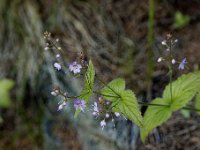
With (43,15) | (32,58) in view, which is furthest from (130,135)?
(43,15)

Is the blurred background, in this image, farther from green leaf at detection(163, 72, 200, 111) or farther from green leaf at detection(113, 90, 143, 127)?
green leaf at detection(113, 90, 143, 127)

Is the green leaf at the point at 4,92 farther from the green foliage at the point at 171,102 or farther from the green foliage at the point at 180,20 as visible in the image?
the green foliage at the point at 180,20

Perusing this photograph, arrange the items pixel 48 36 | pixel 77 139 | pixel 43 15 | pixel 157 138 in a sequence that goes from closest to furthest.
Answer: pixel 48 36 < pixel 157 138 < pixel 77 139 < pixel 43 15

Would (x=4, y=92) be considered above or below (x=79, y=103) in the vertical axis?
above

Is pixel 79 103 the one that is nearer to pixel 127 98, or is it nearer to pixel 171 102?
pixel 127 98

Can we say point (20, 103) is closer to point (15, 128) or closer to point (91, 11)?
point (15, 128)

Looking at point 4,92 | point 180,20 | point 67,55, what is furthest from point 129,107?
point 180,20

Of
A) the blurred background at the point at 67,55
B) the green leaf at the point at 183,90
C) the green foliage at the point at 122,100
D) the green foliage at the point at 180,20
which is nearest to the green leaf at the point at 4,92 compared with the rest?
the blurred background at the point at 67,55
